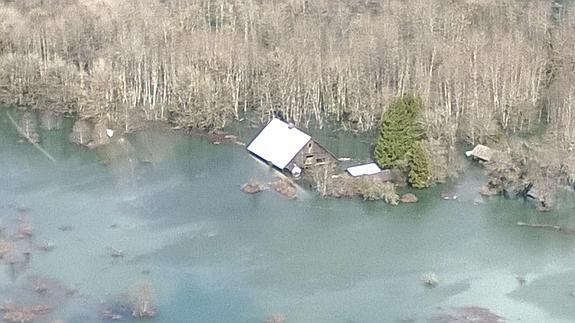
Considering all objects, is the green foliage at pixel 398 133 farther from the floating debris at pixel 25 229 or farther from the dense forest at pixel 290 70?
the floating debris at pixel 25 229

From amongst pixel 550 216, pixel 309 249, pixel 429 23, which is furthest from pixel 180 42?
pixel 550 216

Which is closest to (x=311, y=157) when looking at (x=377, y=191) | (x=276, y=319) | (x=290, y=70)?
(x=377, y=191)

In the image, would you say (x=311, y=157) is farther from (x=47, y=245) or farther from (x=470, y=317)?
(x=470, y=317)

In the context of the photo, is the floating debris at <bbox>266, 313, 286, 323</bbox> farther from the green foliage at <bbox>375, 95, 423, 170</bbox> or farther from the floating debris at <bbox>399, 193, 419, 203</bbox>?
the green foliage at <bbox>375, 95, 423, 170</bbox>

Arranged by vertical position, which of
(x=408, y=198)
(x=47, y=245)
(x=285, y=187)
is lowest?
(x=47, y=245)

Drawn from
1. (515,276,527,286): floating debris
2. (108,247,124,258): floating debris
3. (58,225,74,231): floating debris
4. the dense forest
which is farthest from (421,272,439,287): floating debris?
(58,225,74,231): floating debris

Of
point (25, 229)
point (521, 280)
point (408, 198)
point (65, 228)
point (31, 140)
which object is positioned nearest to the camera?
point (521, 280)
